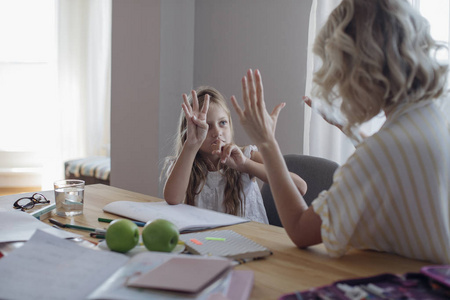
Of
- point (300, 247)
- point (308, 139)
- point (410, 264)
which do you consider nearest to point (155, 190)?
point (308, 139)

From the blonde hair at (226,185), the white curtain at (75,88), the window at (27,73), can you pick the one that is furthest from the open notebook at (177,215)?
the window at (27,73)

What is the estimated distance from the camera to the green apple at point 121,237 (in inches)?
37.2

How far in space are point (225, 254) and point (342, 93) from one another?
0.42m

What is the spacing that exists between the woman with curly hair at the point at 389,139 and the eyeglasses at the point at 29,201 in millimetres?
888

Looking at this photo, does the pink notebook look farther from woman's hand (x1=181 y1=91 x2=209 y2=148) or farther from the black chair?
the black chair

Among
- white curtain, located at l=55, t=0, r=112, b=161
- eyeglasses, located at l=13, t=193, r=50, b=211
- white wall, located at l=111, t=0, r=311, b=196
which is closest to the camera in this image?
eyeglasses, located at l=13, t=193, r=50, b=211

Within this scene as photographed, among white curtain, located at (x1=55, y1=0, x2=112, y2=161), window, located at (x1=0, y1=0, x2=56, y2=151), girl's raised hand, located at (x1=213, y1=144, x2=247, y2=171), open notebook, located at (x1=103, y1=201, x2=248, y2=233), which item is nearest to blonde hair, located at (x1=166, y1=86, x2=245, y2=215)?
girl's raised hand, located at (x1=213, y1=144, x2=247, y2=171)

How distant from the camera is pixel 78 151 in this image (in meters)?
4.50

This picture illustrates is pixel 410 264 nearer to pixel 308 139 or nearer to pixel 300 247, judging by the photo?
pixel 300 247

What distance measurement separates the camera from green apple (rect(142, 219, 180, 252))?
94cm

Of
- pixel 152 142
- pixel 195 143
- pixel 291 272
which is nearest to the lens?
pixel 291 272

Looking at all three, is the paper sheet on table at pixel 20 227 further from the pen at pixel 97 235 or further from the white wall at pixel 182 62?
the white wall at pixel 182 62

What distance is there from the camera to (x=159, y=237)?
94 cm

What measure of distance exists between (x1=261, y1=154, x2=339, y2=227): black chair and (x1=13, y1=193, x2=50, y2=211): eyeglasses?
0.82m
